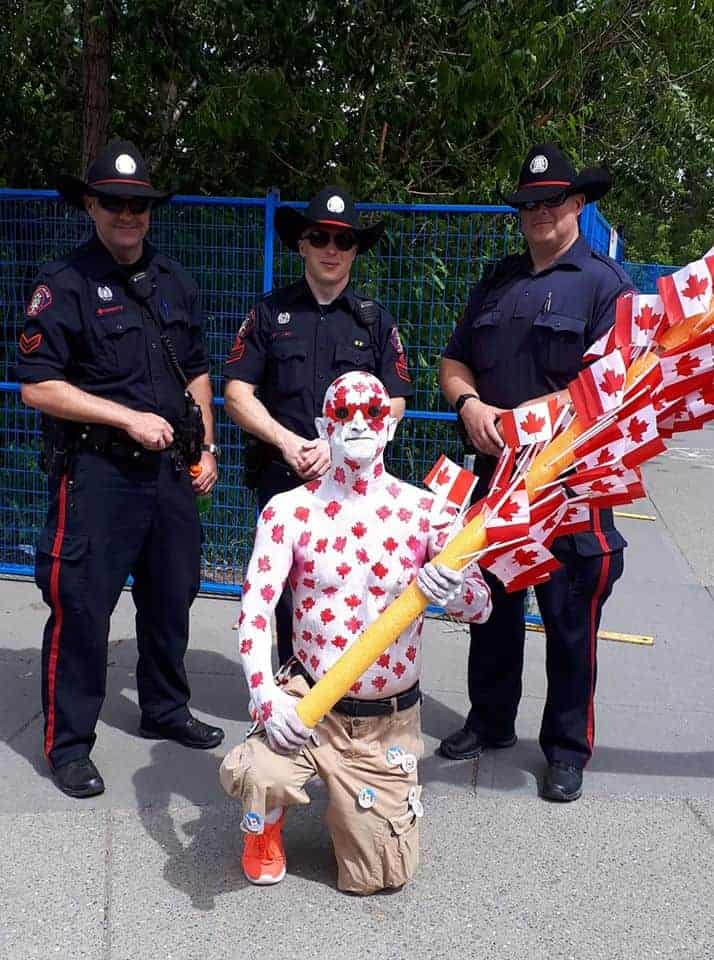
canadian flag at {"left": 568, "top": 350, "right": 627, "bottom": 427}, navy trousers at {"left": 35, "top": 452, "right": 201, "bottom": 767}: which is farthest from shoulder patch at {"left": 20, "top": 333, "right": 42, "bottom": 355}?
canadian flag at {"left": 568, "top": 350, "right": 627, "bottom": 427}

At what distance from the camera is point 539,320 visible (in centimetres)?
342

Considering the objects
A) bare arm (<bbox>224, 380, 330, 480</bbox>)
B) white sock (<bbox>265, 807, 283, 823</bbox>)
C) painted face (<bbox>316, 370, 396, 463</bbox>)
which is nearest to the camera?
painted face (<bbox>316, 370, 396, 463</bbox>)

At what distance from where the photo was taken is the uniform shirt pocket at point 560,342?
3381 mm

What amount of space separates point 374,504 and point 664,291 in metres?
0.98

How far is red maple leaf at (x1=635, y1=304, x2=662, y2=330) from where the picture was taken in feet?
→ 8.54

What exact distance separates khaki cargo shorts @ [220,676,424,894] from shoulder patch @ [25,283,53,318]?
1.54 metres

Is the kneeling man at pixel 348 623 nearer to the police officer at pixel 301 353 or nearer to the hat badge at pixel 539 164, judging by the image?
the police officer at pixel 301 353

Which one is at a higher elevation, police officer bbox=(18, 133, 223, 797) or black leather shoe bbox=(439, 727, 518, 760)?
police officer bbox=(18, 133, 223, 797)

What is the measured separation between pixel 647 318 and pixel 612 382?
207 millimetres

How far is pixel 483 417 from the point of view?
3482mm

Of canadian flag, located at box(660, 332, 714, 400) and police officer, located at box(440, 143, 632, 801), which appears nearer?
canadian flag, located at box(660, 332, 714, 400)

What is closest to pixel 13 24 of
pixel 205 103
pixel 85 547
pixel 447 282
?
pixel 205 103

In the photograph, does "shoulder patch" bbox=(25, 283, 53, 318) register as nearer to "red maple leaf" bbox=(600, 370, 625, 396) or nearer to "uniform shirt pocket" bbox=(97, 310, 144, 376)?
"uniform shirt pocket" bbox=(97, 310, 144, 376)

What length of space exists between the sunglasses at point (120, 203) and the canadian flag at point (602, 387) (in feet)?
5.61
